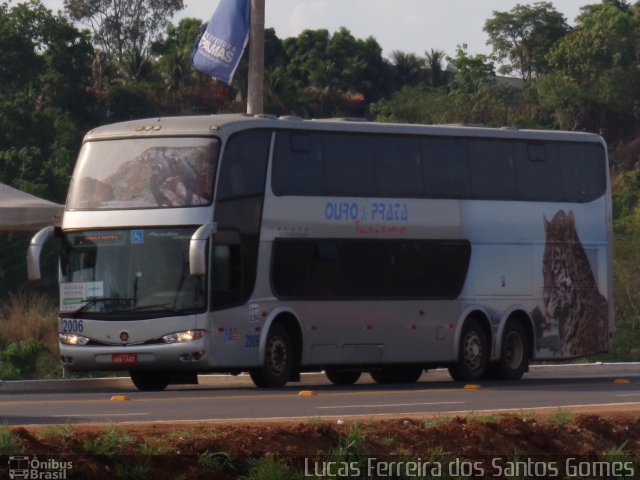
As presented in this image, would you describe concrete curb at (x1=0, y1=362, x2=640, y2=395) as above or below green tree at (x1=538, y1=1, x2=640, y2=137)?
below

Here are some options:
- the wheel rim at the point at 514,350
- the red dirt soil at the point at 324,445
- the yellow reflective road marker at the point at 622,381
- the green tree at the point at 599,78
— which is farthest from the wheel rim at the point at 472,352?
the green tree at the point at 599,78

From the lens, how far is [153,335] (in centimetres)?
2042

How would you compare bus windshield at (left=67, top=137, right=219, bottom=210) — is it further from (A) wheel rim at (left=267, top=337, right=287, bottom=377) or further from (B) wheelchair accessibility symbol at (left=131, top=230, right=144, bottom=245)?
(A) wheel rim at (left=267, top=337, right=287, bottom=377)

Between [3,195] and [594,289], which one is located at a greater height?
[3,195]

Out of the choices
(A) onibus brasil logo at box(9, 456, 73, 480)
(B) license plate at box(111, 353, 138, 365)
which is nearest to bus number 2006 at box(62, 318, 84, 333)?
(B) license plate at box(111, 353, 138, 365)


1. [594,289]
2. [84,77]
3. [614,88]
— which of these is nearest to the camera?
[594,289]

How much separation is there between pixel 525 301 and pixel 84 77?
59022mm

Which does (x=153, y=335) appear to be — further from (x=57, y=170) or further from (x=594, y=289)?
(x=57, y=170)

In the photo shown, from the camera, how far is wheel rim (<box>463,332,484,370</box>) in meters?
23.7

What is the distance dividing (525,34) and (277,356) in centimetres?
8121

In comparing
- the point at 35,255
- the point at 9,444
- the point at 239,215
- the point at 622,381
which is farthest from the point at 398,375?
the point at 9,444

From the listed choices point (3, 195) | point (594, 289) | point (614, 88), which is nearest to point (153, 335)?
point (3, 195)

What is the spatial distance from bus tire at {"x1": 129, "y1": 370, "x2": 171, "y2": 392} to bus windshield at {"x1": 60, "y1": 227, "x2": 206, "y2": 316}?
62.6 inches

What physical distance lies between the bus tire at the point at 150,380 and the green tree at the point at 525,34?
78.6 meters
